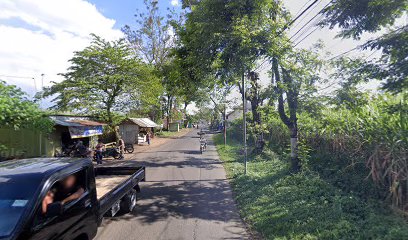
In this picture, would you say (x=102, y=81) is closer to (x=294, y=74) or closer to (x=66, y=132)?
(x=66, y=132)

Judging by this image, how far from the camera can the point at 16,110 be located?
28.5 feet

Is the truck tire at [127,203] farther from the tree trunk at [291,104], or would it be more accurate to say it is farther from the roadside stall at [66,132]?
the roadside stall at [66,132]

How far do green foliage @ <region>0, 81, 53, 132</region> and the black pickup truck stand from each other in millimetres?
4603

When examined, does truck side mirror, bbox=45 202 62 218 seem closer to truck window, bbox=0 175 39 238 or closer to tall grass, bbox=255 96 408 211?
truck window, bbox=0 175 39 238

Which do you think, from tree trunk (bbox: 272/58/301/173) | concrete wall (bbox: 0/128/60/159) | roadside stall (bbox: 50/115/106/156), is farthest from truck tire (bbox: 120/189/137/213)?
concrete wall (bbox: 0/128/60/159)

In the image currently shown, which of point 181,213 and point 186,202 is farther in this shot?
point 186,202

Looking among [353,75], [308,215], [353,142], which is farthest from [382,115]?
[308,215]

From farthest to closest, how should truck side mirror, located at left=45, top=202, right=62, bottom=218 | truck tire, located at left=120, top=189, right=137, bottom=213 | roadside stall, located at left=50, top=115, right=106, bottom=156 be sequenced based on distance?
1. roadside stall, located at left=50, top=115, right=106, bottom=156
2. truck tire, located at left=120, top=189, right=137, bottom=213
3. truck side mirror, located at left=45, top=202, right=62, bottom=218

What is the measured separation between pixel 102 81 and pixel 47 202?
55.2 feet

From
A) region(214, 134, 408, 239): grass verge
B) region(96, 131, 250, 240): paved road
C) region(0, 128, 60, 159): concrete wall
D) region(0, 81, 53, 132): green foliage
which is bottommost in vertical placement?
region(96, 131, 250, 240): paved road

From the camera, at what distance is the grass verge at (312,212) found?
211 inches

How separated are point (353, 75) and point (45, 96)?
1876 centimetres

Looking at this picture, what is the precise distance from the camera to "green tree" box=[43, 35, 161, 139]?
1870 cm

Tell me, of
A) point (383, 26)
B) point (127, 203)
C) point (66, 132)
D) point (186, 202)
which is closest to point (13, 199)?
point (127, 203)
